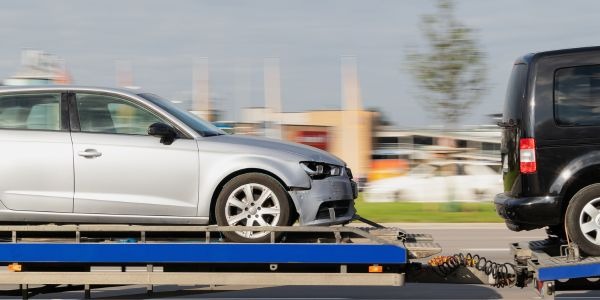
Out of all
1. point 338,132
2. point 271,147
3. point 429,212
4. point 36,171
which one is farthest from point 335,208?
point 338,132

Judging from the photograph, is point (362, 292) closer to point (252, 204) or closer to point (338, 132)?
point (252, 204)

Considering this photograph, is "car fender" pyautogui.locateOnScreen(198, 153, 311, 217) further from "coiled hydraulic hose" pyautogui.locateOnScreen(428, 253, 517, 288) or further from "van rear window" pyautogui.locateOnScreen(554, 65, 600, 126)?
"van rear window" pyautogui.locateOnScreen(554, 65, 600, 126)

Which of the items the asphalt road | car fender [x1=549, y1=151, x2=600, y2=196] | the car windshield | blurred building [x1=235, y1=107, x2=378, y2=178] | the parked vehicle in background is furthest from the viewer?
blurred building [x1=235, y1=107, x2=378, y2=178]

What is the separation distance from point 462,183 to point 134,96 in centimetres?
1635

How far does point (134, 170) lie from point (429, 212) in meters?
12.9

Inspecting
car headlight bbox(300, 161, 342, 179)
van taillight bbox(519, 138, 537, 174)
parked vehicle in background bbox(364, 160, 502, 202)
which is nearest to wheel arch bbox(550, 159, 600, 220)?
van taillight bbox(519, 138, 537, 174)

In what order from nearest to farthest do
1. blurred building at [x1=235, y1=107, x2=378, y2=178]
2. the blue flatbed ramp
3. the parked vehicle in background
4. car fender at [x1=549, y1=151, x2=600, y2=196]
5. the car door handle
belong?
the blue flatbed ramp
the car door handle
car fender at [x1=549, y1=151, x2=600, y2=196]
the parked vehicle in background
blurred building at [x1=235, y1=107, x2=378, y2=178]

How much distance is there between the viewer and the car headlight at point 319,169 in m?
7.07

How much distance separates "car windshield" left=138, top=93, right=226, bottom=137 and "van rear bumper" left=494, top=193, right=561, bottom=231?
7.71 feet

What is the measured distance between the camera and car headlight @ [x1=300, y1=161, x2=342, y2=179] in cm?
707

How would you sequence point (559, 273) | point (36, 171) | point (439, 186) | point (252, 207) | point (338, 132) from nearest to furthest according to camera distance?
point (559, 273) < point (36, 171) < point (252, 207) < point (439, 186) < point (338, 132)

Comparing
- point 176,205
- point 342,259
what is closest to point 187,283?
point 176,205

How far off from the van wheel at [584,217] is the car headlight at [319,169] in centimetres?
175

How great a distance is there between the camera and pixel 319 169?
23.5 ft
